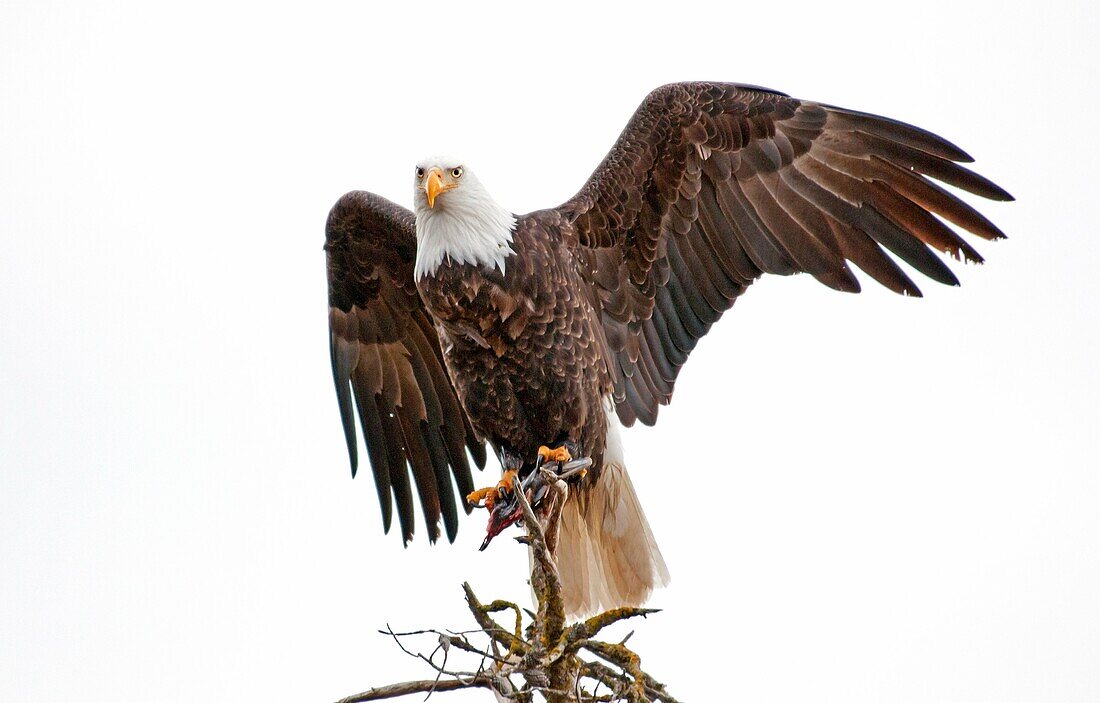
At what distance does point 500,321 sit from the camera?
535cm

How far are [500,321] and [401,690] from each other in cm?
211

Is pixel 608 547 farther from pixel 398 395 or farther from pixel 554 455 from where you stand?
pixel 398 395

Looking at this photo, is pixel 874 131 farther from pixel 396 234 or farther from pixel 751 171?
pixel 396 234

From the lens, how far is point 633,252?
5.84 metres

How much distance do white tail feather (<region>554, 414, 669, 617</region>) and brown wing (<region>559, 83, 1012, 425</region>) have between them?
30cm

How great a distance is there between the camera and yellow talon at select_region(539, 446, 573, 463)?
537 cm

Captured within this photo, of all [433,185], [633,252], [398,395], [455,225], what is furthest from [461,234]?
[398,395]

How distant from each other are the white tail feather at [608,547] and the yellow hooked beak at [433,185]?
1.34 metres

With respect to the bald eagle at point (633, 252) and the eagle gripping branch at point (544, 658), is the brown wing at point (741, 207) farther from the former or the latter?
the eagle gripping branch at point (544, 658)

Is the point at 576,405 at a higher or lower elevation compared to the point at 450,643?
higher

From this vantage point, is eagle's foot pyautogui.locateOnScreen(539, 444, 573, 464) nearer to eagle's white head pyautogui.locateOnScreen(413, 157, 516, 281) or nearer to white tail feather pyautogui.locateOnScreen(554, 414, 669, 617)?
white tail feather pyautogui.locateOnScreen(554, 414, 669, 617)

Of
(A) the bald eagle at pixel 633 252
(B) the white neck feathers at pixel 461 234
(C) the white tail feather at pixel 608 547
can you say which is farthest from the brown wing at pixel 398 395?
(B) the white neck feathers at pixel 461 234

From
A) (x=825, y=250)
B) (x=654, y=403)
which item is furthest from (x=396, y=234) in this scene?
(x=825, y=250)

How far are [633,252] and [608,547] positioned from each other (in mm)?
1377
